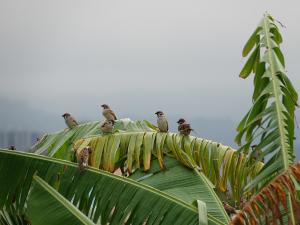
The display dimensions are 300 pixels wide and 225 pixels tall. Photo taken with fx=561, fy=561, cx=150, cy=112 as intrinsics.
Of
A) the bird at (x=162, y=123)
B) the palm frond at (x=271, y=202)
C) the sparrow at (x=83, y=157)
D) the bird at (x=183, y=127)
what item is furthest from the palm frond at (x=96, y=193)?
the bird at (x=162, y=123)

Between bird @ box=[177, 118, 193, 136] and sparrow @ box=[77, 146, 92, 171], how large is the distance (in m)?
1.15

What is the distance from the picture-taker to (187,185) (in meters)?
5.84

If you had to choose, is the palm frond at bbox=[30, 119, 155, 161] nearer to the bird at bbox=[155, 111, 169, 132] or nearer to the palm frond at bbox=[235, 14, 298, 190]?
the bird at bbox=[155, 111, 169, 132]

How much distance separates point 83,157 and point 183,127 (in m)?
1.43

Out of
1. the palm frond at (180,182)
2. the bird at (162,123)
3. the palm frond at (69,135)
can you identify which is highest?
the bird at (162,123)

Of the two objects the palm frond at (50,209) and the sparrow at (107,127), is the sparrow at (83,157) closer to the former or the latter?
the palm frond at (50,209)

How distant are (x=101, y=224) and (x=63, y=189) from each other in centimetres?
50

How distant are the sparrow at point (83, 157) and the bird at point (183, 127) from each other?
1149 millimetres

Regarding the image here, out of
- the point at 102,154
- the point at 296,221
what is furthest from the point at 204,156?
the point at 296,221

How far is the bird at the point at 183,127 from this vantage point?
21.1 feet

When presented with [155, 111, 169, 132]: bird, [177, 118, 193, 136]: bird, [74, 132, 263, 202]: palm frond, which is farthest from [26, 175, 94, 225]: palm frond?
[155, 111, 169, 132]: bird

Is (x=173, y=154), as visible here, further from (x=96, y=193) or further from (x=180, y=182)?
(x=96, y=193)

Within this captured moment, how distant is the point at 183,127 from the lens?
643cm

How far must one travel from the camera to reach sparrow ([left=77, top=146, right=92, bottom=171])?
530 cm
